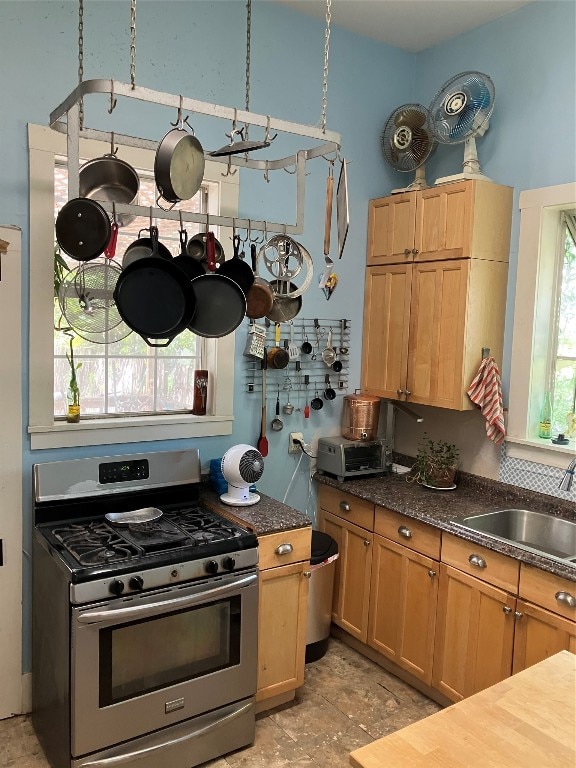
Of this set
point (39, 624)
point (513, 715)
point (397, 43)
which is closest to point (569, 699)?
point (513, 715)

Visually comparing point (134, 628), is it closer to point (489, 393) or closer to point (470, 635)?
point (470, 635)

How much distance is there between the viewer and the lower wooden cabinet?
106 inches

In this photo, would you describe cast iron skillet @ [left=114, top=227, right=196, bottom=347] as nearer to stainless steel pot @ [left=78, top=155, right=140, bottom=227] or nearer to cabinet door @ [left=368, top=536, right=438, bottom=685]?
stainless steel pot @ [left=78, top=155, right=140, bottom=227]

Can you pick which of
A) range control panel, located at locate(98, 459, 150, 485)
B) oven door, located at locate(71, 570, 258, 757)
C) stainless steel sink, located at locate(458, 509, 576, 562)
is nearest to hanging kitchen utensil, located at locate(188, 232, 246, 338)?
range control panel, located at locate(98, 459, 150, 485)

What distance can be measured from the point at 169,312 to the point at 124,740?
1.52 meters

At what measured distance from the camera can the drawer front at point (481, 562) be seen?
8.14 ft

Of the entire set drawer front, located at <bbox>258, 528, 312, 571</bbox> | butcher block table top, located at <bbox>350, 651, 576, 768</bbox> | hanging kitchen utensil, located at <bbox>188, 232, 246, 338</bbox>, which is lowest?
drawer front, located at <bbox>258, 528, 312, 571</bbox>

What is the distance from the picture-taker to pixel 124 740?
228cm

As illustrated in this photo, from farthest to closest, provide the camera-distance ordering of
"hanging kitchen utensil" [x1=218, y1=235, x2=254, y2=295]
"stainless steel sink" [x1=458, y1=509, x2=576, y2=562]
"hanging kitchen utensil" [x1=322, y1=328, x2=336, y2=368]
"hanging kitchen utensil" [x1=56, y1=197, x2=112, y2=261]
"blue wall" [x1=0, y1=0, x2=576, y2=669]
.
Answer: "hanging kitchen utensil" [x1=322, y1=328, x2=336, y2=368] < "stainless steel sink" [x1=458, y1=509, x2=576, y2=562] < "blue wall" [x1=0, y1=0, x2=576, y2=669] < "hanging kitchen utensil" [x1=218, y1=235, x2=254, y2=295] < "hanging kitchen utensil" [x1=56, y1=197, x2=112, y2=261]

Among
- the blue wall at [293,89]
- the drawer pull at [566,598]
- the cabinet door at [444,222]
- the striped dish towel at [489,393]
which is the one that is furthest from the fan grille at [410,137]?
the drawer pull at [566,598]

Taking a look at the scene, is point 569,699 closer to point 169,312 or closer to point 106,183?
point 169,312

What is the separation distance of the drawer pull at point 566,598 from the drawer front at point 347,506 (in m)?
1.03

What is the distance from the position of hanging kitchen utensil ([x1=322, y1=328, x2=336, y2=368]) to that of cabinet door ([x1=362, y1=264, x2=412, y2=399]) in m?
0.24

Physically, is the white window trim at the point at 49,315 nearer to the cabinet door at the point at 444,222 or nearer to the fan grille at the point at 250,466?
the fan grille at the point at 250,466
